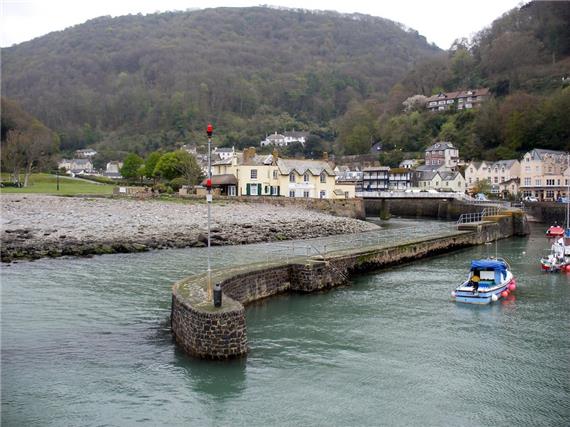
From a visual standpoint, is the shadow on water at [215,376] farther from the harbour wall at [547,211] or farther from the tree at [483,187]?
the tree at [483,187]

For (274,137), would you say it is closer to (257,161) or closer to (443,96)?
(443,96)

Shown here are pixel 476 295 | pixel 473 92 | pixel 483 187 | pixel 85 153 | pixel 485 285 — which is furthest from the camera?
pixel 85 153

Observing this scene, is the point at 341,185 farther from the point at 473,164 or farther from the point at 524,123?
the point at 524,123

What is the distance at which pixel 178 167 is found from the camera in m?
77.8

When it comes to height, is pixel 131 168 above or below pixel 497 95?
below

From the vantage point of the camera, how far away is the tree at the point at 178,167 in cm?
7656

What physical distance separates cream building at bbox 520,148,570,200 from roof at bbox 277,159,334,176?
124 feet

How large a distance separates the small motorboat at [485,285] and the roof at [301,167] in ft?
134

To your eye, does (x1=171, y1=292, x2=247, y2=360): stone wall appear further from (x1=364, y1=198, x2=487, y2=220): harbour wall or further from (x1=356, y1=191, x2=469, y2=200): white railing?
(x1=356, y1=191, x2=469, y2=200): white railing

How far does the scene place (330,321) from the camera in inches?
788

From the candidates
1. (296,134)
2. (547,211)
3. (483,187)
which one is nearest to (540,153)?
(483,187)

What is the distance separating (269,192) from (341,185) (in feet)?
34.9

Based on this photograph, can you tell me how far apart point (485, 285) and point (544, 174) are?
226 ft

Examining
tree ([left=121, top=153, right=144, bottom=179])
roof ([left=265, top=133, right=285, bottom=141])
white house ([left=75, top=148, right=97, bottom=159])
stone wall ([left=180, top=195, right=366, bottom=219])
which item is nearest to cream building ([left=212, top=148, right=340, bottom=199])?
stone wall ([left=180, top=195, right=366, bottom=219])
